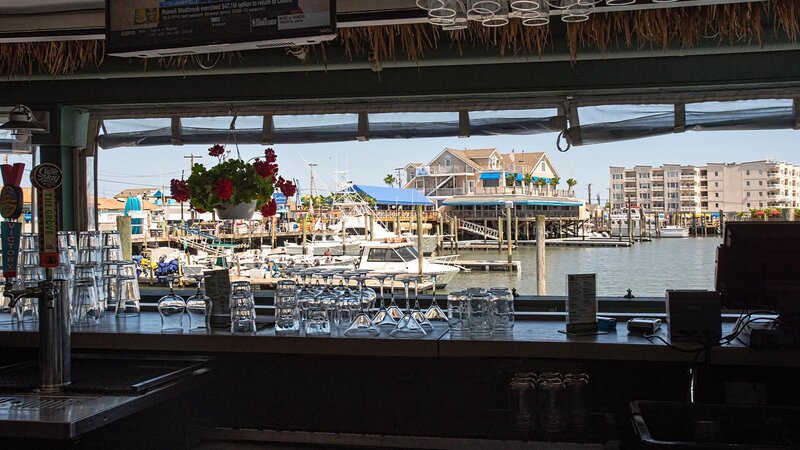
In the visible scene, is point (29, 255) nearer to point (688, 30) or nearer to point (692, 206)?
point (688, 30)

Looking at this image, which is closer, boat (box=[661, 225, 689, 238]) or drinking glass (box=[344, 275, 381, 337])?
drinking glass (box=[344, 275, 381, 337])

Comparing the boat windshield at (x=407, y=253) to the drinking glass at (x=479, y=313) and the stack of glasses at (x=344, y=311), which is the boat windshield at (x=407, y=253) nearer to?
the stack of glasses at (x=344, y=311)

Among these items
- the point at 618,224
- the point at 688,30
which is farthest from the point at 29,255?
the point at 618,224

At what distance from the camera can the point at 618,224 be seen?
7.45 m

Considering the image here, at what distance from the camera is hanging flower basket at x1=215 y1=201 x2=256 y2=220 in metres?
3.62

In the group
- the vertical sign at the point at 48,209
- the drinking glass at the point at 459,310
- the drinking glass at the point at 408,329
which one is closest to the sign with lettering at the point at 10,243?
the vertical sign at the point at 48,209

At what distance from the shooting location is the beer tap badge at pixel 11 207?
3.01 m

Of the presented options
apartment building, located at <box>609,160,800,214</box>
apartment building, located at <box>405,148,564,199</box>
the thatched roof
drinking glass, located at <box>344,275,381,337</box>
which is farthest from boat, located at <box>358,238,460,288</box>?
drinking glass, located at <box>344,275,381,337</box>

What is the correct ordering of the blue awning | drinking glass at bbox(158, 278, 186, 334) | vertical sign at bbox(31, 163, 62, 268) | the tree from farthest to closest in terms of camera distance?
the blue awning < the tree < drinking glass at bbox(158, 278, 186, 334) < vertical sign at bbox(31, 163, 62, 268)

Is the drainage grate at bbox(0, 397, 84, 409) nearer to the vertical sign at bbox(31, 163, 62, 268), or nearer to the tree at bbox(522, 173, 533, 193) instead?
the vertical sign at bbox(31, 163, 62, 268)

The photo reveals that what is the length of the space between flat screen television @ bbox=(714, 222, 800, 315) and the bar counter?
189mm

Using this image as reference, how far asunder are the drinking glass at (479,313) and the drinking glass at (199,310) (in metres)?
1.09

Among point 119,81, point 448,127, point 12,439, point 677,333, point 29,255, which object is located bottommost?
point 12,439

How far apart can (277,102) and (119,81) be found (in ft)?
3.41
